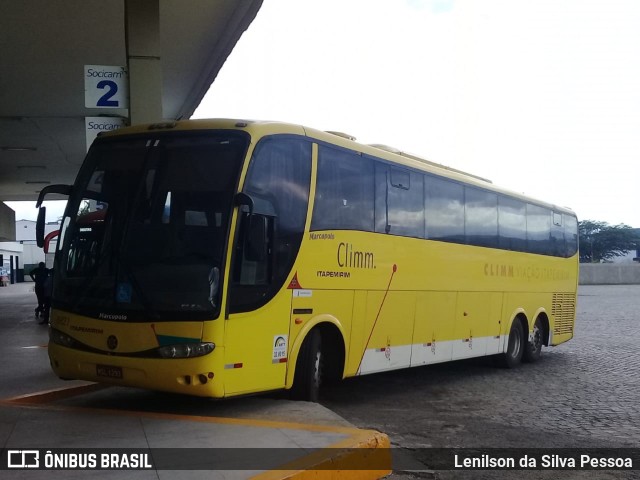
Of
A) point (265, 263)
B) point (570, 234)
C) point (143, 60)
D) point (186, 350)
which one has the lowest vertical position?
point (186, 350)

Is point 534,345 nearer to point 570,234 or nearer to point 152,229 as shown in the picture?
point 570,234

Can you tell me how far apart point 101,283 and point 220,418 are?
1.88 metres

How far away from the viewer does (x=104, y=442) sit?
A: 628 cm

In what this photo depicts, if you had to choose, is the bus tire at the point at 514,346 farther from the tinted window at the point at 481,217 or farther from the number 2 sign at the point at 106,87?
the number 2 sign at the point at 106,87

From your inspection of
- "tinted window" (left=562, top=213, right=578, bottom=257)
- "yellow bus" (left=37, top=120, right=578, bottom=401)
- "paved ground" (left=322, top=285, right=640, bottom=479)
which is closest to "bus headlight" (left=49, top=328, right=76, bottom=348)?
"yellow bus" (left=37, top=120, right=578, bottom=401)

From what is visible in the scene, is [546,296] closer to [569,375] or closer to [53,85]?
[569,375]

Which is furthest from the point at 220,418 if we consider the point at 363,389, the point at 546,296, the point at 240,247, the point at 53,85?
the point at 53,85

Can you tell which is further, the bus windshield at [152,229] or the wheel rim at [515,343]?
the wheel rim at [515,343]

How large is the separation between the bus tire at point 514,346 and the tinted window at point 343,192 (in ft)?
20.2

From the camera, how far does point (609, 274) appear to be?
58.9m

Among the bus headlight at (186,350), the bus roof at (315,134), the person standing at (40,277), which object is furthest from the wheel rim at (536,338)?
the person standing at (40,277)

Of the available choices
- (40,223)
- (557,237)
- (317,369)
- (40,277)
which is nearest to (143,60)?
(40,223)

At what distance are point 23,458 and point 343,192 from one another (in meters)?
5.23

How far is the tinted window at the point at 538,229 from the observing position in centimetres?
1612
